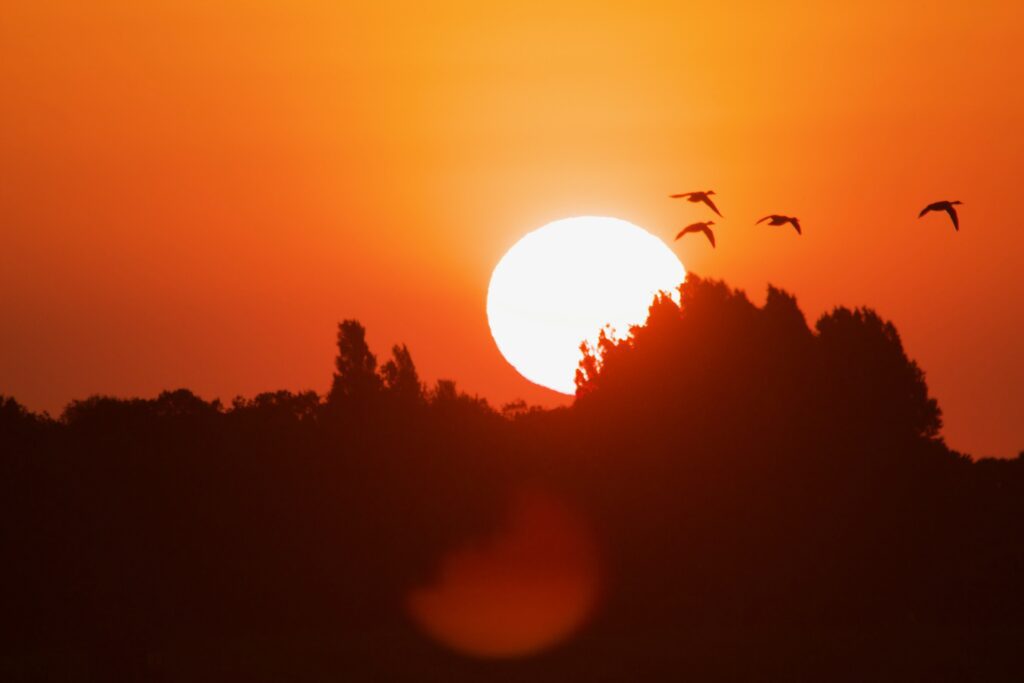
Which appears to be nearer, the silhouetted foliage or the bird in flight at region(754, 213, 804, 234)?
the bird in flight at region(754, 213, 804, 234)

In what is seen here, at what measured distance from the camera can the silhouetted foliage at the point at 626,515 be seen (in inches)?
2598

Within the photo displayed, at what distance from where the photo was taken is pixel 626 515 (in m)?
76.3

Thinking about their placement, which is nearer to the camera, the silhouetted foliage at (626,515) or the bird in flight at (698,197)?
the bird in flight at (698,197)

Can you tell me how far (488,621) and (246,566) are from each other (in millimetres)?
10270

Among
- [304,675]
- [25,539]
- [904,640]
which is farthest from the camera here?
[25,539]

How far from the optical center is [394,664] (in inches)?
2259

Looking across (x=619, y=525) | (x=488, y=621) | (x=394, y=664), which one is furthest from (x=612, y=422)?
(x=394, y=664)

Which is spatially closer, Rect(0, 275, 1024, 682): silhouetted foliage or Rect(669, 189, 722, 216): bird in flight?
Rect(669, 189, 722, 216): bird in flight

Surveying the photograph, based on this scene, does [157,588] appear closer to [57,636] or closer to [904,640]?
[57,636]

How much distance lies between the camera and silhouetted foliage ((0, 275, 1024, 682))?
217ft

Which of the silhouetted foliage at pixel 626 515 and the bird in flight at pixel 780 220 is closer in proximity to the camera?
the bird in flight at pixel 780 220

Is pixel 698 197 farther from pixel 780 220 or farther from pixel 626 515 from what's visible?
pixel 626 515

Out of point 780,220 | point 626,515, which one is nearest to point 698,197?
point 780,220

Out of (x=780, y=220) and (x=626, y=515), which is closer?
(x=780, y=220)
